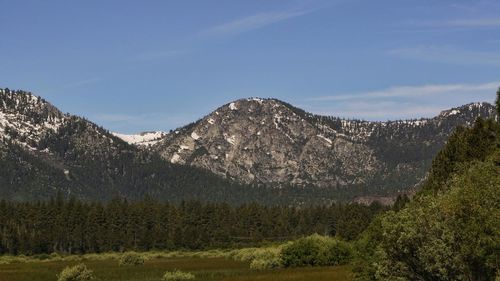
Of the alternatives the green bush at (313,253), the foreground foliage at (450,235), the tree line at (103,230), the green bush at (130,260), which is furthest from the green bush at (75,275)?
the tree line at (103,230)

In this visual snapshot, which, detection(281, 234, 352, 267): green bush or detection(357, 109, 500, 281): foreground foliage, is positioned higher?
detection(357, 109, 500, 281): foreground foliage

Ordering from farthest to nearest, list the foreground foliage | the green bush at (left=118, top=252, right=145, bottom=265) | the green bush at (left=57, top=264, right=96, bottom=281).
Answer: the green bush at (left=118, top=252, right=145, bottom=265) → the green bush at (left=57, top=264, right=96, bottom=281) → the foreground foliage

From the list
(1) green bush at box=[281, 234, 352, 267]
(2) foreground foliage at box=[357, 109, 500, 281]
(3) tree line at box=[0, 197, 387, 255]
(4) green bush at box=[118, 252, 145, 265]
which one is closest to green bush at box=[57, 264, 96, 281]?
(1) green bush at box=[281, 234, 352, 267]

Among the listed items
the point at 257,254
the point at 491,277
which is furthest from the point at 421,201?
the point at 257,254

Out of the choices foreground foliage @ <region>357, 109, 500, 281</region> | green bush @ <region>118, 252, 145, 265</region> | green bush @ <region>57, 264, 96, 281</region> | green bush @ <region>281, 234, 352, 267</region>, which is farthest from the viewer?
green bush @ <region>118, 252, 145, 265</region>

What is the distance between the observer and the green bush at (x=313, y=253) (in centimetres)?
8669

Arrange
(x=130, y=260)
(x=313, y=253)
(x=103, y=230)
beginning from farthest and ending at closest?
(x=103, y=230), (x=130, y=260), (x=313, y=253)

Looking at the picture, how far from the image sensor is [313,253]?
86938 mm

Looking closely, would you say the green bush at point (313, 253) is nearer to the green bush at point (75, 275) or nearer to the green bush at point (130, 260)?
the green bush at point (130, 260)

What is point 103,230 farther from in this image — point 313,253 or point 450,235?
point 450,235

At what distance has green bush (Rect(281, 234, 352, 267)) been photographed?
86688mm

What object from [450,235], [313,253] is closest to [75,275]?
[313,253]

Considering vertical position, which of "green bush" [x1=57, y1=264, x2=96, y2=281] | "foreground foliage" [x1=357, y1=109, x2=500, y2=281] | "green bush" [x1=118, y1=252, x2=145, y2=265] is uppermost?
"foreground foliage" [x1=357, y1=109, x2=500, y2=281]

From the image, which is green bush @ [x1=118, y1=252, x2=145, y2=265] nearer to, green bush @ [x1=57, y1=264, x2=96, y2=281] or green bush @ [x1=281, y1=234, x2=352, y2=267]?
green bush @ [x1=281, y1=234, x2=352, y2=267]
